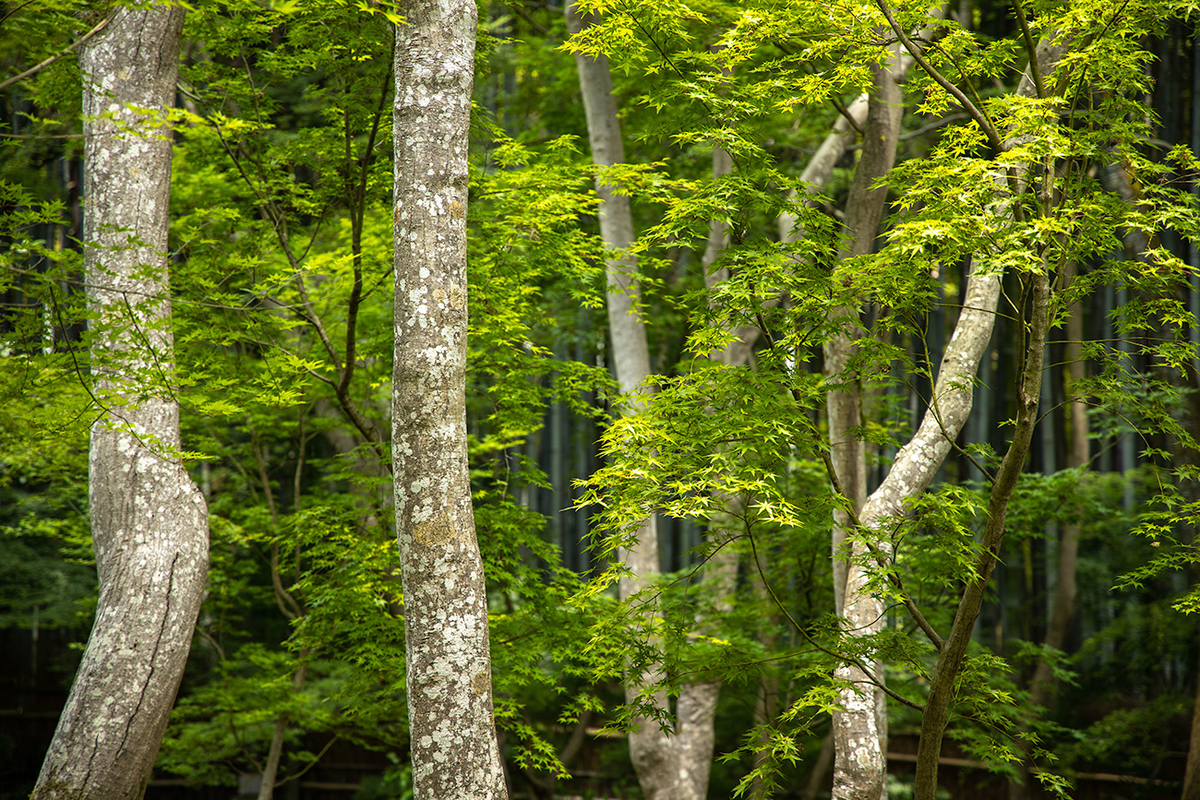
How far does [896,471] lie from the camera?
3877 millimetres

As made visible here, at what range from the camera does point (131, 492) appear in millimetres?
3754

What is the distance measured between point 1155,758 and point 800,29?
6252 millimetres

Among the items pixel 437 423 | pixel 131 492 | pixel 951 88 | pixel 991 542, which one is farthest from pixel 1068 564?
pixel 131 492

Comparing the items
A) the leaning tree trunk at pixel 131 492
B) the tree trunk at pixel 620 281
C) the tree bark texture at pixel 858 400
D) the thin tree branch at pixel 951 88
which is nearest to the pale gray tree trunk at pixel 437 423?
the leaning tree trunk at pixel 131 492

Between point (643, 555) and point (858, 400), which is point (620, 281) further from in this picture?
point (858, 400)

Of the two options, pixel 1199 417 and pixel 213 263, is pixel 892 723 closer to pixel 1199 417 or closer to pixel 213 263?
pixel 1199 417

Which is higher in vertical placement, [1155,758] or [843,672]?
[843,672]

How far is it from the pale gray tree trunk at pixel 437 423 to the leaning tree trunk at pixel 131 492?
1103 millimetres

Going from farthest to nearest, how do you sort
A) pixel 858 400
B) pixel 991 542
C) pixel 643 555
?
pixel 643 555, pixel 858 400, pixel 991 542

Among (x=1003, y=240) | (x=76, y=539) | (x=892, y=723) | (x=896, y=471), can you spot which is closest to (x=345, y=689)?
(x=76, y=539)

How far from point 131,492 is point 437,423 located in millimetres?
1792

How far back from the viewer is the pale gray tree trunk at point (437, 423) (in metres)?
2.67

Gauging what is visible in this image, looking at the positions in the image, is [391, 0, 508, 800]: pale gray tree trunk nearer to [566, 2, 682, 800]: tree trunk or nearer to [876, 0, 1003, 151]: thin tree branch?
[876, 0, 1003, 151]: thin tree branch

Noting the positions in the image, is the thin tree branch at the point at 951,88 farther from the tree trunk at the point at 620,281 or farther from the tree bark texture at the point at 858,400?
the tree trunk at the point at 620,281
